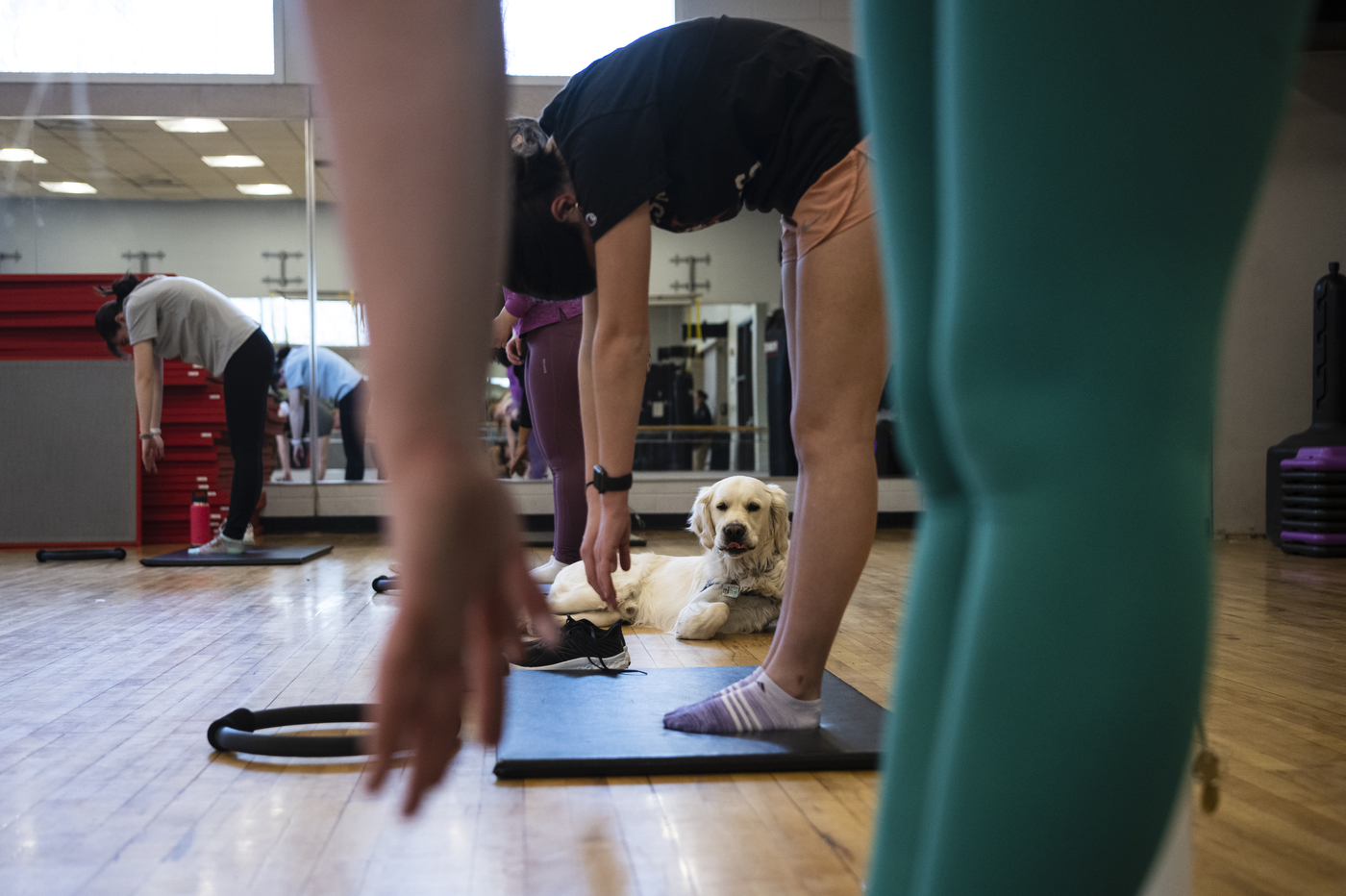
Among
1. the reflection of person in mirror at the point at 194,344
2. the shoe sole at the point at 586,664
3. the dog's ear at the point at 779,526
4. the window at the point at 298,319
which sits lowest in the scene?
the shoe sole at the point at 586,664

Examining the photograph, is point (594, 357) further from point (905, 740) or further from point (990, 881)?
A: point (990, 881)

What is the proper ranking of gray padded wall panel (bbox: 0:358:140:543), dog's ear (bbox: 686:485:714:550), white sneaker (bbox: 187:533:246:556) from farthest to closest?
1. gray padded wall panel (bbox: 0:358:140:543)
2. white sneaker (bbox: 187:533:246:556)
3. dog's ear (bbox: 686:485:714:550)

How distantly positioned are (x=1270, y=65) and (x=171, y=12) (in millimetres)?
8357

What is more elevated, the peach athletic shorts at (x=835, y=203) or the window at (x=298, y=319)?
the window at (x=298, y=319)

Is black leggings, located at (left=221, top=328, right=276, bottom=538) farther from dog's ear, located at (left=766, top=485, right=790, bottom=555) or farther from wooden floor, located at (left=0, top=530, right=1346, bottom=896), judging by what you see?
dog's ear, located at (left=766, top=485, right=790, bottom=555)

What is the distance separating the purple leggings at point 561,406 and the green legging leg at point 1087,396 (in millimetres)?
2801

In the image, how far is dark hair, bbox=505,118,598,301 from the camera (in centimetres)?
189

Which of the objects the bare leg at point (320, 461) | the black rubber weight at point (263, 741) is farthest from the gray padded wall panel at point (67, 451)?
the black rubber weight at point (263, 741)

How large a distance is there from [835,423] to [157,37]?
7484 mm

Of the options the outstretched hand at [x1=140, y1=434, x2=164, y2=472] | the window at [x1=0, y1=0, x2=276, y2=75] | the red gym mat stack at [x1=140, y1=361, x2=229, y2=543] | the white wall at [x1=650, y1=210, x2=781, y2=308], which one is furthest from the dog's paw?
the white wall at [x1=650, y1=210, x2=781, y2=308]

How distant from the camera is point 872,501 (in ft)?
5.22

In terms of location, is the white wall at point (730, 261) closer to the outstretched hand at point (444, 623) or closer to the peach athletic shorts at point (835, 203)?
the peach athletic shorts at point (835, 203)

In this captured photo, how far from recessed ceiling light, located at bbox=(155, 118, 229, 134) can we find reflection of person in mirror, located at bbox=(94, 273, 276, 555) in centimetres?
291

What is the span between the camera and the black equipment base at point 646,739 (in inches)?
58.9
